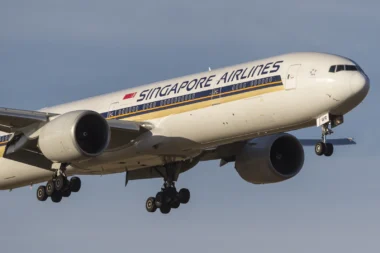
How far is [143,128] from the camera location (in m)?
58.7

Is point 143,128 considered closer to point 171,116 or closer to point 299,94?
point 171,116

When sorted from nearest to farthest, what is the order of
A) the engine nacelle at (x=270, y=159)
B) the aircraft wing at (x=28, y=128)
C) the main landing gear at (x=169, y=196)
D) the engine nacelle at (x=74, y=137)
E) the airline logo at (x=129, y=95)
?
the engine nacelle at (x=74, y=137), the aircraft wing at (x=28, y=128), the airline logo at (x=129, y=95), the main landing gear at (x=169, y=196), the engine nacelle at (x=270, y=159)

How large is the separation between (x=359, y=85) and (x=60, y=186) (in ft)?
47.5

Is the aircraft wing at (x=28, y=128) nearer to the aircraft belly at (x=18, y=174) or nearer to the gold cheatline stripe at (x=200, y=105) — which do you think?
the gold cheatline stripe at (x=200, y=105)

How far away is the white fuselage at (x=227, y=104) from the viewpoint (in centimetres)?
5431

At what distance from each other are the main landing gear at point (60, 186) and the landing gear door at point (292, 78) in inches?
427

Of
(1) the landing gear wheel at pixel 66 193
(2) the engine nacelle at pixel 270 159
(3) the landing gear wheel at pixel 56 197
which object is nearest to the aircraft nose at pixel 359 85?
(2) the engine nacelle at pixel 270 159

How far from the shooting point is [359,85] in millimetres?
53688

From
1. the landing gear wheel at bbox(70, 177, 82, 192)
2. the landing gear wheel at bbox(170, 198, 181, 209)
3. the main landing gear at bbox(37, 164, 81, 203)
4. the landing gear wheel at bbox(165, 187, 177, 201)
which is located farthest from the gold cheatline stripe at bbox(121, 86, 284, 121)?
the landing gear wheel at bbox(170, 198, 181, 209)

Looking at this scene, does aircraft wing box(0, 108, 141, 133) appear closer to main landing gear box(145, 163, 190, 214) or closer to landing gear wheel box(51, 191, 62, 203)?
landing gear wheel box(51, 191, 62, 203)

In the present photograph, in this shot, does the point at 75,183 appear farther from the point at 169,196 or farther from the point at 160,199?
the point at 169,196

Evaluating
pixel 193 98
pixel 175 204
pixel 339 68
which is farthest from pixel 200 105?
pixel 175 204

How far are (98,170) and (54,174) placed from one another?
2.83 metres

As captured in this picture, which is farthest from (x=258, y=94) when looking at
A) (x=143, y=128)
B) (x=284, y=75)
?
(x=143, y=128)
